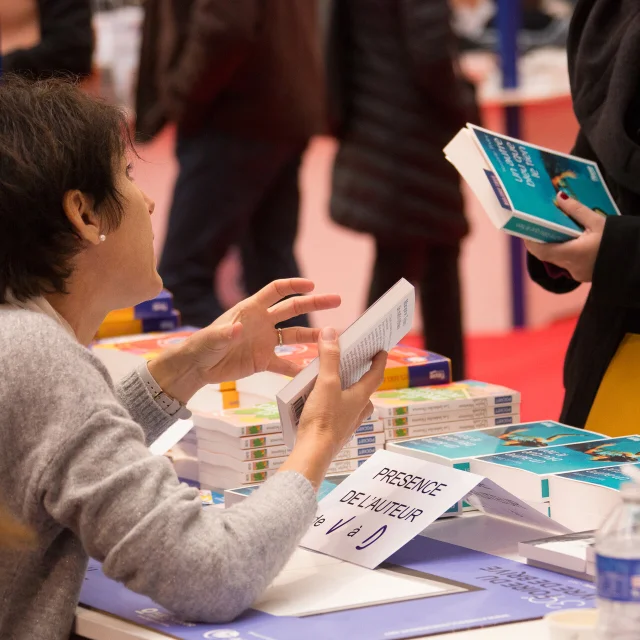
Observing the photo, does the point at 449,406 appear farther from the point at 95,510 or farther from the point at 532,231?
the point at 95,510

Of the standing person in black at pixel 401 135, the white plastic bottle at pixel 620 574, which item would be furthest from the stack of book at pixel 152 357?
the standing person in black at pixel 401 135

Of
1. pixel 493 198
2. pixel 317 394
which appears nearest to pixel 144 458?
pixel 317 394

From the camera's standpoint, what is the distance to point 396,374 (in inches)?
82.8

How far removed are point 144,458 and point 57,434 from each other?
0.09 m

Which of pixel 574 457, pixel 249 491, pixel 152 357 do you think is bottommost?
pixel 152 357

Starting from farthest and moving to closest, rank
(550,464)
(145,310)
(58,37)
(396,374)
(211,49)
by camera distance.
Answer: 1. (211,49)
2. (58,37)
3. (145,310)
4. (396,374)
5. (550,464)

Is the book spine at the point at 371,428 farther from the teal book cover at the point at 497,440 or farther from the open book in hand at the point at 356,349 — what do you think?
the open book in hand at the point at 356,349

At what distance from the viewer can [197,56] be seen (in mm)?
3727

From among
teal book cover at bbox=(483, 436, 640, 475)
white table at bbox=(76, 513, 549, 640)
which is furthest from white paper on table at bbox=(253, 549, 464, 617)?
teal book cover at bbox=(483, 436, 640, 475)

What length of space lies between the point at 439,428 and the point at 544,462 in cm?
41

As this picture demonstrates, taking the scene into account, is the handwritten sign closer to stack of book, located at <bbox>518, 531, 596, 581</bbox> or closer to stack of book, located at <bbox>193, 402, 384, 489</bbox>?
stack of book, located at <bbox>518, 531, 596, 581</bbox>

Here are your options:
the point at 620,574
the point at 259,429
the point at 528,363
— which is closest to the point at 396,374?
the point at 259,429

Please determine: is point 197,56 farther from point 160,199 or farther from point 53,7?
point 160,199

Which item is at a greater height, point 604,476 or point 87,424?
point 87,424
